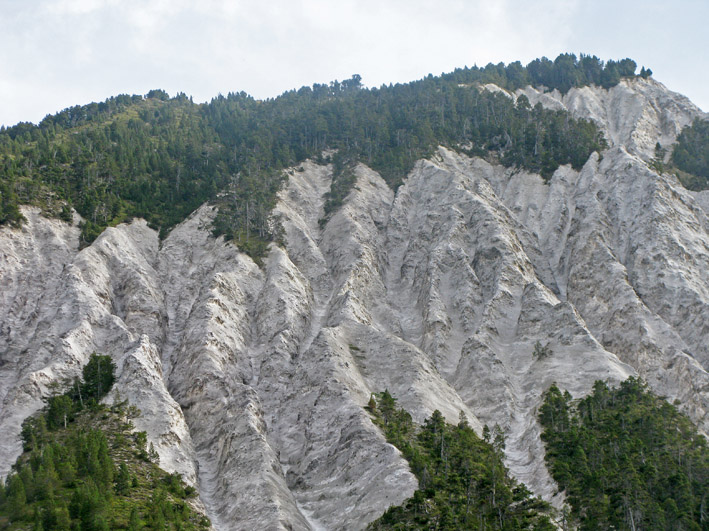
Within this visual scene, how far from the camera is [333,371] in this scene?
275ft

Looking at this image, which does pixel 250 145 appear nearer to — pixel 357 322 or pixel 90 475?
pixel 357 322

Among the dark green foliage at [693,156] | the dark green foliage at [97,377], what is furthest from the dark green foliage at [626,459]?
the dark green foliage at [693,156]

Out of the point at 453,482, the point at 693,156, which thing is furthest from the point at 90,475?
the point at 693,156

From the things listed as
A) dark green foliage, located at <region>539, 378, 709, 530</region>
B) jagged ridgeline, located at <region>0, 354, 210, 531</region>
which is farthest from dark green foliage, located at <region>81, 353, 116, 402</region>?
dark green foliage, located at <region>539, 378, 709, 530</region>

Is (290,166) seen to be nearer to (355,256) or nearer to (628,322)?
(355,256)

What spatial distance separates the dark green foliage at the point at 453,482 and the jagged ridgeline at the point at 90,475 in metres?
19.3

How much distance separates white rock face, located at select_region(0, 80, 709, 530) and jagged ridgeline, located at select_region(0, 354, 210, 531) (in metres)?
2.52

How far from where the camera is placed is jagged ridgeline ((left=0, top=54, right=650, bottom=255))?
382 feet

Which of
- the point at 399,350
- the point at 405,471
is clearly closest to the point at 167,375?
the point at 399,350

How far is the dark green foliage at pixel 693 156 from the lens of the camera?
446 ft

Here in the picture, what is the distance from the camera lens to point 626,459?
6831cm

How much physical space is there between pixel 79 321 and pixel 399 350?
3901cm

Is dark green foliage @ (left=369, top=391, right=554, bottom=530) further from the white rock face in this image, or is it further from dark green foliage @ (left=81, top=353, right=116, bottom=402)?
dark green foliage @ (left=81, top=353, right=116, bottom=402)

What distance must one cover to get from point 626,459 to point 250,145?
365ft
